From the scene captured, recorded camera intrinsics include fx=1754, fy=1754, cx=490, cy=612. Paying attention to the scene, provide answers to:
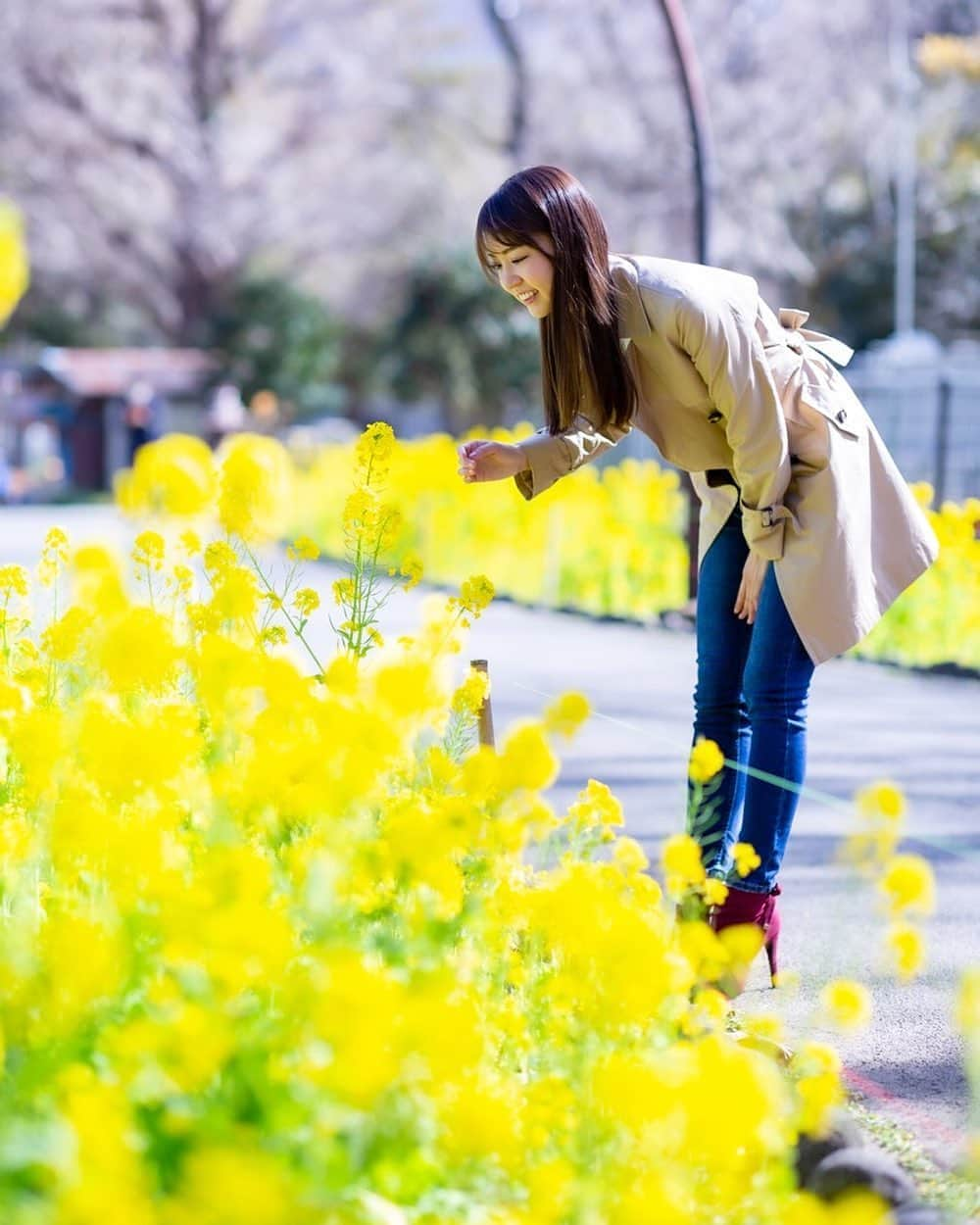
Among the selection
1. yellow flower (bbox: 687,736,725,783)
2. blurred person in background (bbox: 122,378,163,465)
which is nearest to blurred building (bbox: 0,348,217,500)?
blurred person in background (bbox: 122,378,163,465)

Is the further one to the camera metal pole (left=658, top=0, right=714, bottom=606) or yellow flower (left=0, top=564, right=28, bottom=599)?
metal pole (left=658, top=0, right=714, bottom=606)

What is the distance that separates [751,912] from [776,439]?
84 centimetres

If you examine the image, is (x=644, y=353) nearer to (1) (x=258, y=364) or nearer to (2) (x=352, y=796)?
(2) (x=352, y=796)

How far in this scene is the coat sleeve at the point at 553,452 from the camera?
11.2 ft

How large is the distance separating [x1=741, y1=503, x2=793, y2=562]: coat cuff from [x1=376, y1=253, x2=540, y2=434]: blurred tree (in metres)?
18.7

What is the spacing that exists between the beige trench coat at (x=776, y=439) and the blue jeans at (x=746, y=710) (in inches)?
2.5

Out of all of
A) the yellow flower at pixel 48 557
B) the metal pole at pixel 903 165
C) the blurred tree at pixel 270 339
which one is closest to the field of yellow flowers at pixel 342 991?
the yellow flower at pixel 48 557

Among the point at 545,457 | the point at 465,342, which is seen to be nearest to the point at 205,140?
the point at 465,342

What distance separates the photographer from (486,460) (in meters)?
3.38

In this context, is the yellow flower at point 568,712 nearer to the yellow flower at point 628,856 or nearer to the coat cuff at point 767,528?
the yellow flower at point 628,856

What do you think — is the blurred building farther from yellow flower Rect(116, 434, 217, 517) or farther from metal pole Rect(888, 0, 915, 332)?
yellow flower Rect(116, 434, 217, 517)

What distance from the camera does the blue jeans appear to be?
316 cm

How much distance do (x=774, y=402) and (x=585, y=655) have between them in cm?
558

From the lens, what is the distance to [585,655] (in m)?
8.61
